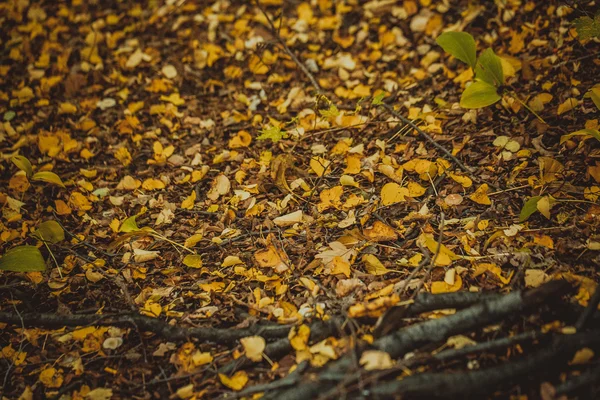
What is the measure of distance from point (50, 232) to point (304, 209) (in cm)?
149

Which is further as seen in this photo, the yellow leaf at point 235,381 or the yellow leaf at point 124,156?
the yellow leaf at point 124,156

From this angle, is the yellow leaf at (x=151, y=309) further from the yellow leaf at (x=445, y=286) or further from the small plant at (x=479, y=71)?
the small plant at (x=479, y=71)

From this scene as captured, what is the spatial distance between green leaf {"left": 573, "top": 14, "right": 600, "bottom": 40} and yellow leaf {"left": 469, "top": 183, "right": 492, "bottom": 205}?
95cm

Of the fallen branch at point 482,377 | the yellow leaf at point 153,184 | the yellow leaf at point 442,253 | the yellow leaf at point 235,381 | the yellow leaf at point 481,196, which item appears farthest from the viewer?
the yellow leaf at point 153,184

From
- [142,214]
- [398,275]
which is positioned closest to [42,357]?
[142,214]

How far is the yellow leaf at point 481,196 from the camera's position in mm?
2205

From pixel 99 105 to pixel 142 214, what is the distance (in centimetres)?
136

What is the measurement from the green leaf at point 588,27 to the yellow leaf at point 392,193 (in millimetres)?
1242

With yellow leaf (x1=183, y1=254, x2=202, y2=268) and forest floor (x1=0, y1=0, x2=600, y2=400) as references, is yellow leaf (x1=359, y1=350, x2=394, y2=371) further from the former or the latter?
yellow leaf (x1=183, y1=254, x2=202, y2=268)

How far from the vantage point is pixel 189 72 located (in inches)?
138

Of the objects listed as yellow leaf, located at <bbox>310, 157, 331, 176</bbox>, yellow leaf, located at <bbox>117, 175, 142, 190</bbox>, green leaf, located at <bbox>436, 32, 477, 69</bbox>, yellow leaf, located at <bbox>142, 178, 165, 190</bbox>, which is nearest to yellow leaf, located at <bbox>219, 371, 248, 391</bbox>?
yellow leaf, located at <bbox>310, 157, 331, 176</bbox>

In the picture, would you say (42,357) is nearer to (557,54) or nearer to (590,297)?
(590,297)

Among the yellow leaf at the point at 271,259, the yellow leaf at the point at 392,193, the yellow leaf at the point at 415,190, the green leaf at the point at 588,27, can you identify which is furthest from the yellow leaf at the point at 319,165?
the green leaf at the point at 588,27

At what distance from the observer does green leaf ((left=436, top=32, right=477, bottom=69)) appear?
251cm
